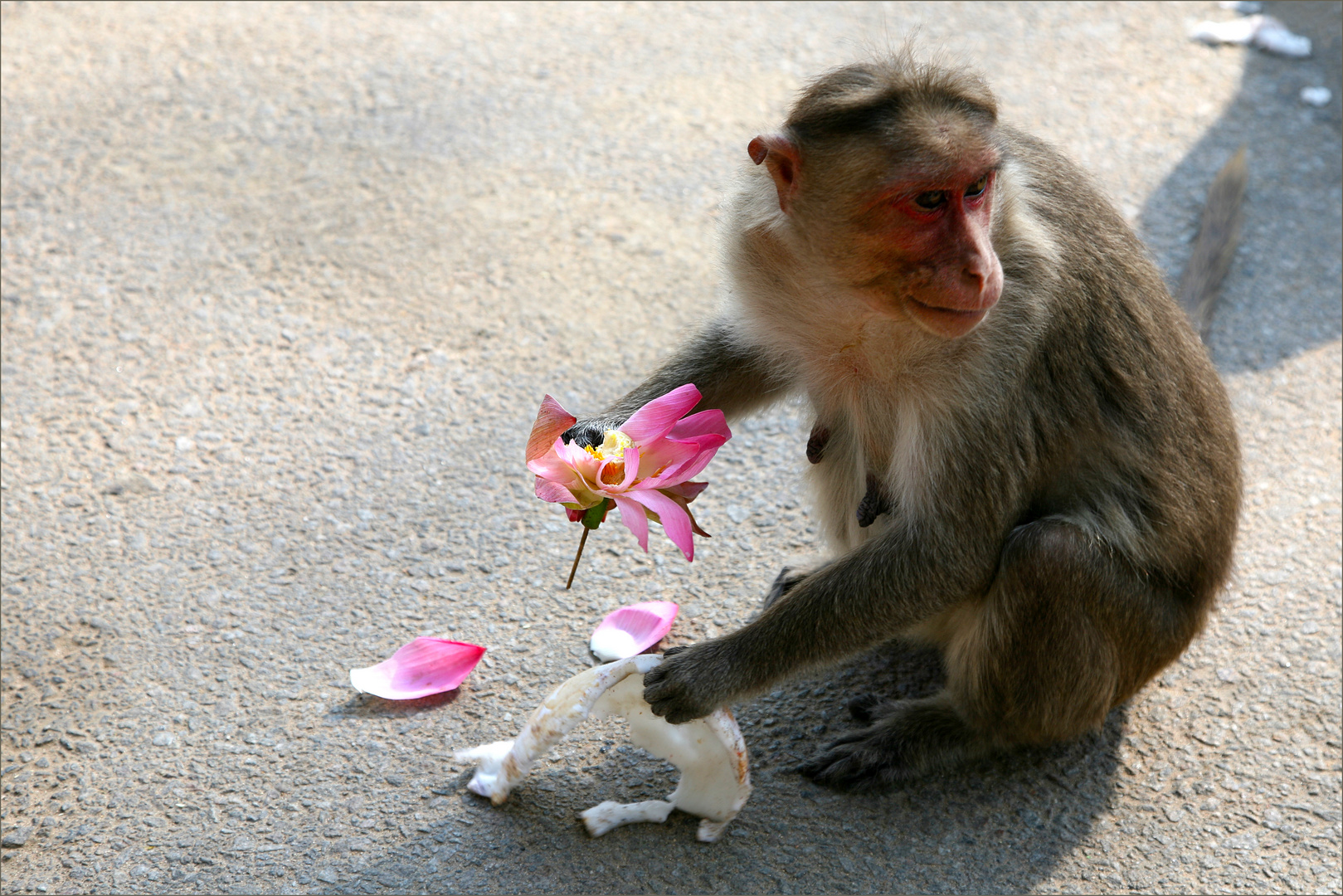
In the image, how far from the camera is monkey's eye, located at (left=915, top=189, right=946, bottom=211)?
2277mm

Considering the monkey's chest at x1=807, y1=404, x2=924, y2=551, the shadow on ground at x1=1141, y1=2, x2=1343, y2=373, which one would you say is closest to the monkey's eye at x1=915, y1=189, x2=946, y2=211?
the monkey's chest at x1=807, y1=404, x2=924, y2=551

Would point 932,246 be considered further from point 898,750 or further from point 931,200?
point 898,750

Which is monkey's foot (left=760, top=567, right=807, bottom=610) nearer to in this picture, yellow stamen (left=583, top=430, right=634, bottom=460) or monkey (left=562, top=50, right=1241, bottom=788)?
monkey (left=562, top=50, right=1241, bottom=788)

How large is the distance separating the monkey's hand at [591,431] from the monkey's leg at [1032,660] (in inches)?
38.8

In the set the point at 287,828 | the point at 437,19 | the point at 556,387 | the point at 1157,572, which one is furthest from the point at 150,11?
the point at 1157,572

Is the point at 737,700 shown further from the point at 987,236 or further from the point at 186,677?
the point at 186,677

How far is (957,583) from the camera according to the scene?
2.61 meters

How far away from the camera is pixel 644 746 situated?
271cm

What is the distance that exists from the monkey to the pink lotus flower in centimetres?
37

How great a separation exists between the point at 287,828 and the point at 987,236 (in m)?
2.09

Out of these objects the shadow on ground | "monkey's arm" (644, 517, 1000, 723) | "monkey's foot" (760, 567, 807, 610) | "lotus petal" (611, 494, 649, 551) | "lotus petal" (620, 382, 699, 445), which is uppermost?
"lotus petal" (620, 382, 699, 445)

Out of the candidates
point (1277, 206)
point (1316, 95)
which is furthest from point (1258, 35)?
point (1277, 206)

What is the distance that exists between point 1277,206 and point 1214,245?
1193 mm

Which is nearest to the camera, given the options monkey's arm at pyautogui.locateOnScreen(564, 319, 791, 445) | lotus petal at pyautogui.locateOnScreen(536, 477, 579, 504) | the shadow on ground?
lotus petal at pyautogui.locateOnScreen(536, 477, 579, 504)
